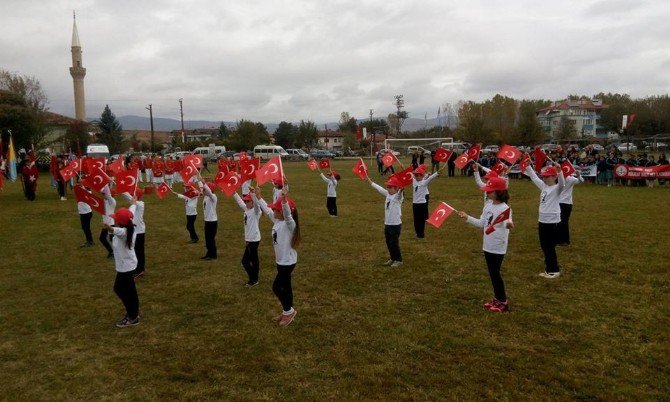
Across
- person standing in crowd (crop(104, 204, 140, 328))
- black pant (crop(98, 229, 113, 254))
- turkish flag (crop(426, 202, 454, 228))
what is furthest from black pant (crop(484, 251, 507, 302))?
black pant (crop(98, 229, 113, 254))

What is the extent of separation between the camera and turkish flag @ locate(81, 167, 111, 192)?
960cm

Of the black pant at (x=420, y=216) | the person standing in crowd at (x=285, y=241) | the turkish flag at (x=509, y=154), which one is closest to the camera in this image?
the person standing in crowd at (x=285, y=241)

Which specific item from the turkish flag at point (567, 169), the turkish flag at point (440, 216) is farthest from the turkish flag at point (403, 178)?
the turkish flag at point (567, 169)

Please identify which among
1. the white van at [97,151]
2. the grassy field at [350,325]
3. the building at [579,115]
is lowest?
the grassy field at [350,325]

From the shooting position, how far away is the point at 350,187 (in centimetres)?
2756

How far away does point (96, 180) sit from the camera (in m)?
9.77

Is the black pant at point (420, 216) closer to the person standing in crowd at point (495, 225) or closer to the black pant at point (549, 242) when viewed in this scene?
the black pant at point (549, 242)

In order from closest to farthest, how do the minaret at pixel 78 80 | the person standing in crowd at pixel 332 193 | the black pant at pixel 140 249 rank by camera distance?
the black pant at pixel 140 249 → the person standing in crowd at pixel 332 193 → the minaret at pixel 78 80

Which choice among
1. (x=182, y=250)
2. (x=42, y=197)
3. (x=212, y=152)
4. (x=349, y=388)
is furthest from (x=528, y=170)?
(x=212, y=152)

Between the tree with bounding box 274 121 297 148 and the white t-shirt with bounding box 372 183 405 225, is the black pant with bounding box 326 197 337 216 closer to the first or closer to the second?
the white t-shirt with bounding box 372 183 405 225

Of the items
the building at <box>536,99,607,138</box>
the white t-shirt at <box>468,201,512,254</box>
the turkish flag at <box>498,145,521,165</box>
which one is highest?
the building at <box>536,99,607,138</box>

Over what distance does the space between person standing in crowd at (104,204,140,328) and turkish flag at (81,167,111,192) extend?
9.02 feet

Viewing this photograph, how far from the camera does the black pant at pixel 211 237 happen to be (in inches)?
436

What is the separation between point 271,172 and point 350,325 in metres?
2.81
